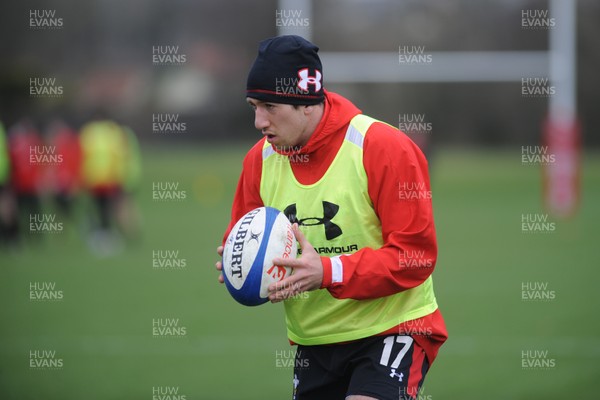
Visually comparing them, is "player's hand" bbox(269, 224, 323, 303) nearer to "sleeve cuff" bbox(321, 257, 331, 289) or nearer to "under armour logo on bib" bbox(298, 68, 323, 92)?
"sleeve cuff" bbox(321, 257, 331, 289)

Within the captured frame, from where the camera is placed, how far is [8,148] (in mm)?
16953

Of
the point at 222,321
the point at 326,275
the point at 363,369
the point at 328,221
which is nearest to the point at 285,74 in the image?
the point at 328,221

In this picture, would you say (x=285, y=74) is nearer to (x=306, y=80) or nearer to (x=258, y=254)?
(x=306, y=80)

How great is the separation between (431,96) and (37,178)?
98.7 ft

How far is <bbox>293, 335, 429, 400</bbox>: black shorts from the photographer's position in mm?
4207

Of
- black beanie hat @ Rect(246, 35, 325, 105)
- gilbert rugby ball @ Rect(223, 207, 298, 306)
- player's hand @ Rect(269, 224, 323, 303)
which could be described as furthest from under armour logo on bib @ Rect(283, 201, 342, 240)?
black beanie hat @ Rect(246, 35, 325, 105)

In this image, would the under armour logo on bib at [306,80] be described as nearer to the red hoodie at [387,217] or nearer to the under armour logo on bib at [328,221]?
the red hoodie at [387,217]

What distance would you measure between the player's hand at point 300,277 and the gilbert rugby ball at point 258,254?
3.5 inches

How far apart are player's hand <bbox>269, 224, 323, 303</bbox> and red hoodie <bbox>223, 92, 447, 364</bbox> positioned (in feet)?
0.13

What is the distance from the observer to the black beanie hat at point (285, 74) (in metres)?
4.29

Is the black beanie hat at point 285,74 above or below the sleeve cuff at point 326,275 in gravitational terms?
above

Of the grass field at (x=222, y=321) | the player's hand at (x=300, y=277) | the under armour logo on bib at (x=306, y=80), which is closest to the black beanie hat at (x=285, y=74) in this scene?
the under armour logo on bib at (x=306, y=80)

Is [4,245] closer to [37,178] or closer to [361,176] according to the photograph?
[37,178]

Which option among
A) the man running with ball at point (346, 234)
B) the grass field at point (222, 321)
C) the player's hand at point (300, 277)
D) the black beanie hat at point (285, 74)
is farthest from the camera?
the grass field at point (222, 321)
